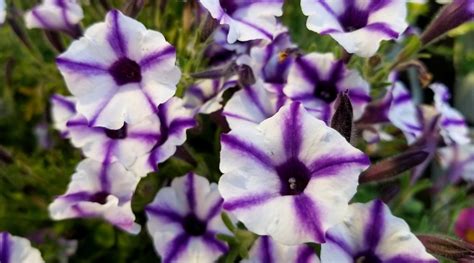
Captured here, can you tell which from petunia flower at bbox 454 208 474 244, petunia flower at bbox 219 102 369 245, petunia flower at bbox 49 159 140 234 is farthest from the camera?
petunia flower at bbox 454 208 474 244

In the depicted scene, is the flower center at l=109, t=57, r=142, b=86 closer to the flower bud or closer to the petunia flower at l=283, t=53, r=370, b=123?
the petunia flower at l=283, t=53, r=370, b=123

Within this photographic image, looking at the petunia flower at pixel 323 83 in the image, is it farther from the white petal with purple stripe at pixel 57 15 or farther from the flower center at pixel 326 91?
the white petal with purple stripe at pixel 57 15

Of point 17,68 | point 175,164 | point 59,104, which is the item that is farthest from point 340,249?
point 17,68

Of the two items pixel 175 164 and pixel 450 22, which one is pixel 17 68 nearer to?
pixel 175 164

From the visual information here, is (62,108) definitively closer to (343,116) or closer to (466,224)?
(343,116)

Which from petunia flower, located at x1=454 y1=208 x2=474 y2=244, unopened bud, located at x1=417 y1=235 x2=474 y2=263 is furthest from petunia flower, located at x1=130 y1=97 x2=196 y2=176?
petunia flower, located at x1=454 y1=208 x2=474 y2=244

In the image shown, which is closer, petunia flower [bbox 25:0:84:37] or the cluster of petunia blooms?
the cluster of petunia blooms

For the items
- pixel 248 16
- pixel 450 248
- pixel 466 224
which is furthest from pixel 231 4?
pixel 466 224
